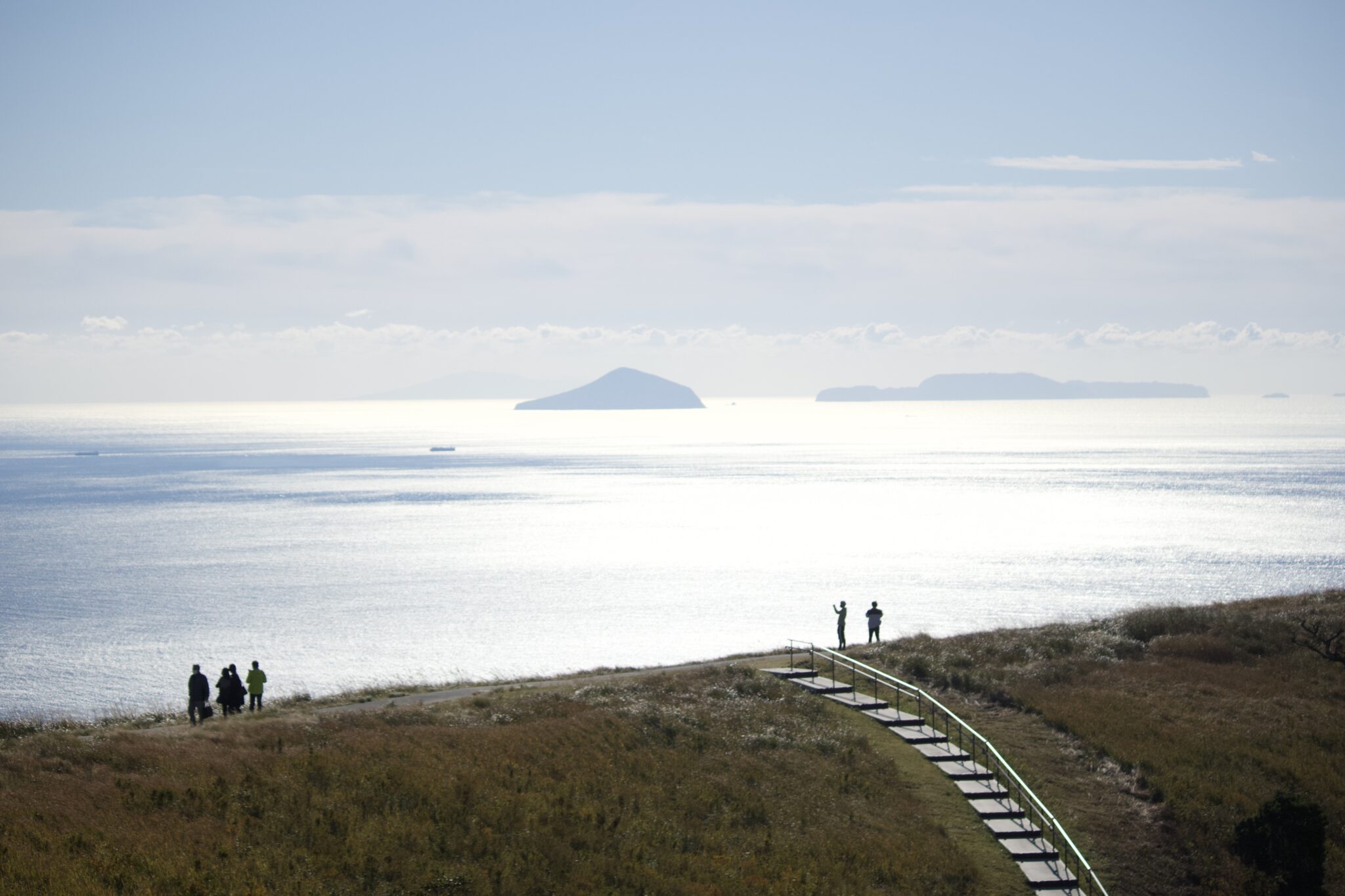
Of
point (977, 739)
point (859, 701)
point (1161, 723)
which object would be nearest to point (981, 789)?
point (977, 739)

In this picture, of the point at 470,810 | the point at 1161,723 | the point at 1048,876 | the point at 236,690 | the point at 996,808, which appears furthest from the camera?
the point at 1161,723

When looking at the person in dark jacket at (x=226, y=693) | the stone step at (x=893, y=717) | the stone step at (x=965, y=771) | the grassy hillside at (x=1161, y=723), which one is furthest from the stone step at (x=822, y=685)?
the person in dark jacket at (x=226, y=693)

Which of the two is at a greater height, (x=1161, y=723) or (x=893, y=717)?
(x=893, y=717)

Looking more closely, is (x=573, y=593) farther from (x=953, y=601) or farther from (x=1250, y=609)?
(x=1250, y=609)

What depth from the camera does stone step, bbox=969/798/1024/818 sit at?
2381cm

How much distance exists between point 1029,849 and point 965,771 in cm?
373

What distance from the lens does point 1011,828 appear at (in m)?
23.2

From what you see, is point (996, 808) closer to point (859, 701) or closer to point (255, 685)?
point (859, 701)

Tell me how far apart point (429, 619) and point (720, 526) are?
200 ft

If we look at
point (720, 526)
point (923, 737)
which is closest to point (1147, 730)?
point (923, 737)

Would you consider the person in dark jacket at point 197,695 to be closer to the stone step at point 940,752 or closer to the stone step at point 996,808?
the stone step at point 940,752

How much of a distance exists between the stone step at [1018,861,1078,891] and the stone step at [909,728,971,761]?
4.87m

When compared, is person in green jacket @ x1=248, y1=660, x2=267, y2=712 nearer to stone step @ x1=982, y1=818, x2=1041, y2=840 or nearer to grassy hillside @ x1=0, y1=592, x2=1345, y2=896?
grassy hillside @ x1=0, y1=592, x2=1345, y2=896

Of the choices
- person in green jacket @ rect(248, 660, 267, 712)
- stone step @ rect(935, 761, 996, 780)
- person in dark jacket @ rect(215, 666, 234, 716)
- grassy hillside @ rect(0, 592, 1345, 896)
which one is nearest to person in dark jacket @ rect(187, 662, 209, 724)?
person in dark jacket @ rect(215, 666, 234, 716)
